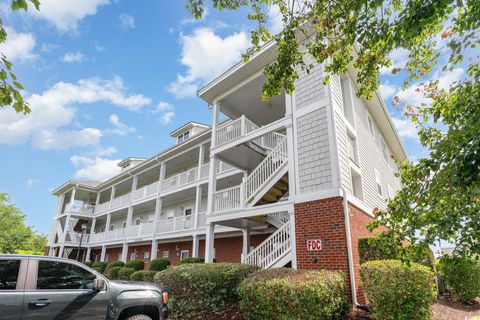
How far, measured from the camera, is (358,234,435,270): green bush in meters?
3.88

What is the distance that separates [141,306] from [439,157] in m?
5.46

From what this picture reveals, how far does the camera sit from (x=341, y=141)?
9664 millimetres

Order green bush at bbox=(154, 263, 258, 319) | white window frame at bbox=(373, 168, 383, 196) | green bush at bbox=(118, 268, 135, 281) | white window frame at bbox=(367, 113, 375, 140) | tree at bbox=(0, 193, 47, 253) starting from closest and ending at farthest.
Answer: green bush at bbox=(154, 263, 258, 319) < white window frame at bbox=(373, 168, 383, 196) < white window frame at bbox=(367, 113, 375, 140) < green bush at bbox=(118, 268, 135, 281) < tree at bbox=(0, 193, 47, 253)

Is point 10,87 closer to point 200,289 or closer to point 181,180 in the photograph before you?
point 200,289

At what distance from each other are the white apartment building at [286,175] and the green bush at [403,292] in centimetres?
152

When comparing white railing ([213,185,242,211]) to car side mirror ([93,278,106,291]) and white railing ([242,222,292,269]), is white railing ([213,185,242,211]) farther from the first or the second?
car side mirror ([93,278,106,291])

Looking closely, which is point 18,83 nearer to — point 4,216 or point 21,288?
point 21,288

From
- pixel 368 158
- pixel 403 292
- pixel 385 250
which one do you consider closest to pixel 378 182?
pixel 368 158

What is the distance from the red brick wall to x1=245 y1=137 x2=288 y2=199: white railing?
216cm

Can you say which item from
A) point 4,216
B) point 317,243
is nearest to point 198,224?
point 317,243

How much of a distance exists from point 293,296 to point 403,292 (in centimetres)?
228

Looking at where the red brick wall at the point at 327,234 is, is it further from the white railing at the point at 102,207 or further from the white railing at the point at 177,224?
the white railing at the point at 102,207

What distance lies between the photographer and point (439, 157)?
3.99 metres

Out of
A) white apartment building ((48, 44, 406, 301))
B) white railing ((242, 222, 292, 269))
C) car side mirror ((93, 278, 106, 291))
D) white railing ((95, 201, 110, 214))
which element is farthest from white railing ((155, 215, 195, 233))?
car side mirror ((93, 278, 106, 291))
